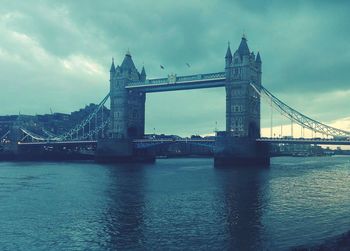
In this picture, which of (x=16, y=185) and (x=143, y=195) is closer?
(x=143, y=195)

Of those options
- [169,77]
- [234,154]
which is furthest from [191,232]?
[169,77]

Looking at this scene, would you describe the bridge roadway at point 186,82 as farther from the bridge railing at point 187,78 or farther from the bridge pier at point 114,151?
the bridge pier at point 114,151

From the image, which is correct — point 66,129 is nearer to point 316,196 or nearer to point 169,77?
point 169,77

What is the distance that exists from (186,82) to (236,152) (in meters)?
24.5

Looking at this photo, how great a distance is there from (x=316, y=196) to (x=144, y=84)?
246 feet

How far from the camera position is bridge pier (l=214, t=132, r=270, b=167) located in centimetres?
8527

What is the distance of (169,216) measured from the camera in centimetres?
3078

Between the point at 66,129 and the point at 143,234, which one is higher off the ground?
the point at 66,129

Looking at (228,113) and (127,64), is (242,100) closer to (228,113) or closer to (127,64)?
(228,113)

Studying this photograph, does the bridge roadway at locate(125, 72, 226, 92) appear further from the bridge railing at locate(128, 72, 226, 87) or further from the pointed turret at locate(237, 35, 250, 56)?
the pointed turret at locate(237, 35, 250, 56)

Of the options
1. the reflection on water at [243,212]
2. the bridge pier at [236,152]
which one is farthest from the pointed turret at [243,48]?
the reflection on water at [243,212]

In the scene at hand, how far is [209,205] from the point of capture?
35.6 m

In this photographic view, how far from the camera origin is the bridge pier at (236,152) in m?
85.3

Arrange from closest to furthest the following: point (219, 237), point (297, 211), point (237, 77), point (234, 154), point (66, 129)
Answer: point (219, 237) → point (297, 211) → point (234, 154) → point (237, 77) → point (66, 129)
